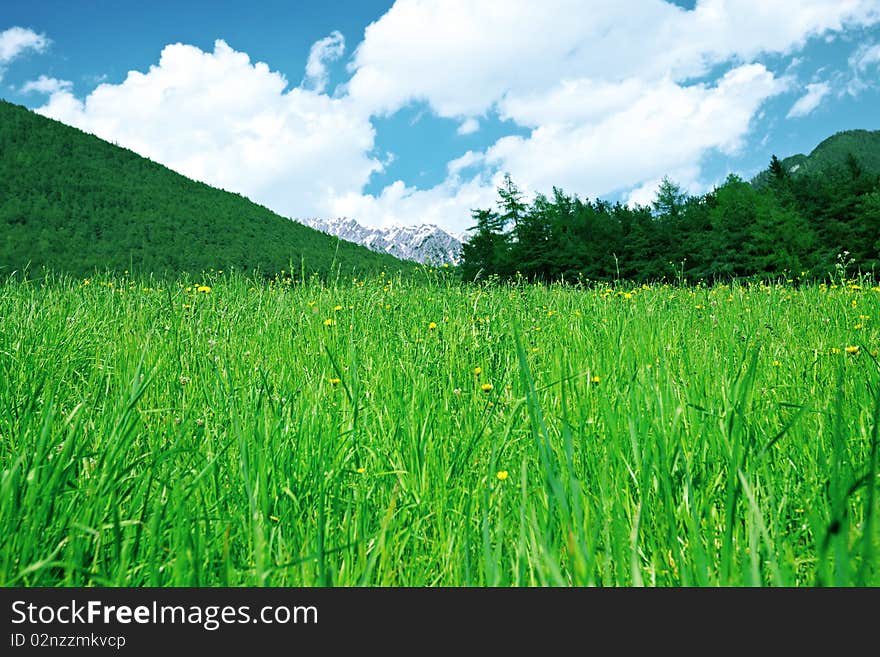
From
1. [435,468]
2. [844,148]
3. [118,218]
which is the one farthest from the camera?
[844,148]

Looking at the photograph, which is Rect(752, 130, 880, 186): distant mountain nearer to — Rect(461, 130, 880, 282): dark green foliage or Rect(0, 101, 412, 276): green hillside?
Rect(461, 130, 880, 282): dark green foliage

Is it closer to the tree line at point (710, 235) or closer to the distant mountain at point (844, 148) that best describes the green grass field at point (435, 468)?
the tree line at point (710, 235)

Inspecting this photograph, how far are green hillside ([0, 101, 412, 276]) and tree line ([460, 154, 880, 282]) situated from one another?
36.1 feet

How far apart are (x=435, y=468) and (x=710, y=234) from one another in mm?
33059

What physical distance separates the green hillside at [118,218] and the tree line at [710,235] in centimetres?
1102

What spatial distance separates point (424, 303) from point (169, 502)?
3.47m

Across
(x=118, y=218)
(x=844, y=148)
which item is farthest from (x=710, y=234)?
(x=844, y=148)

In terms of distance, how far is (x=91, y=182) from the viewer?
91.2ft

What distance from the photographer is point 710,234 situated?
97.6ft

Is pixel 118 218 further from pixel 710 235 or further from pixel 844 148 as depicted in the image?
pixel 844 148

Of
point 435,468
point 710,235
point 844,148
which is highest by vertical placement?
point 844,148

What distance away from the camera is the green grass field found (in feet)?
2.71
